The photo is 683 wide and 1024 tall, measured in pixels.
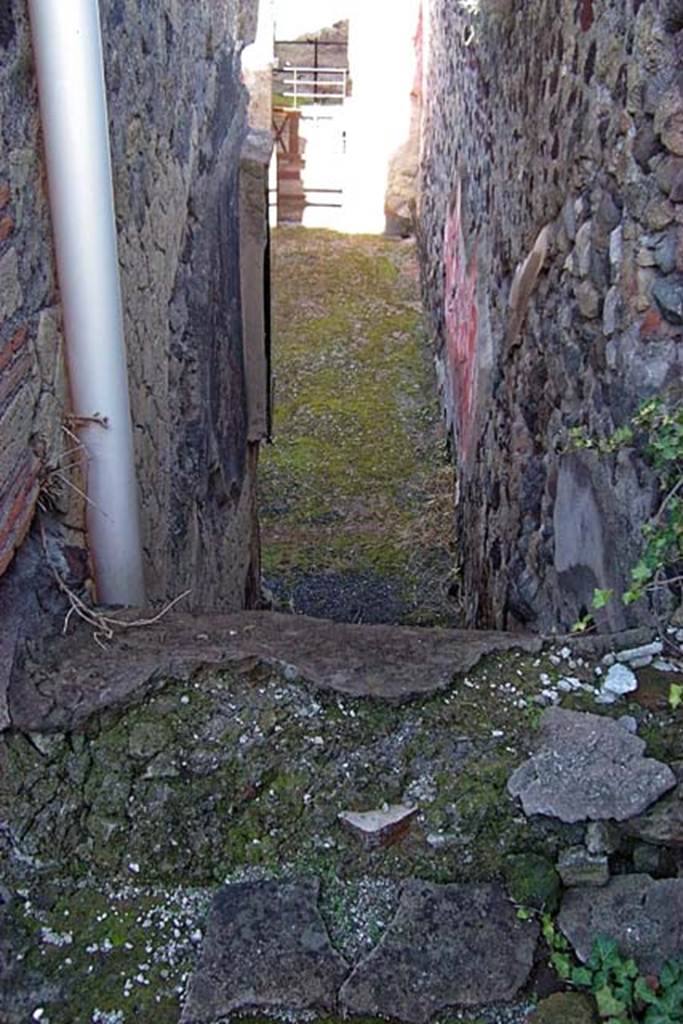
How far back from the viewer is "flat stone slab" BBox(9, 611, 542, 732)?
6.06 feet

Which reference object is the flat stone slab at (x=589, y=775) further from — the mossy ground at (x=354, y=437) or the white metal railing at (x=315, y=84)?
the white metal railing at (x=315, y=84)

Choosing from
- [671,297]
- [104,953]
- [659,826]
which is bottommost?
[104,953]

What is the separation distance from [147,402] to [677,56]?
1.56m

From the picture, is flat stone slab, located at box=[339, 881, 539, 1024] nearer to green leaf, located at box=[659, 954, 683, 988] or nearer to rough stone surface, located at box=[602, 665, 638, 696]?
green leaf, located at box=[659, 954, 683, 988]

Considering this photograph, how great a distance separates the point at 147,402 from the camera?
284 cm

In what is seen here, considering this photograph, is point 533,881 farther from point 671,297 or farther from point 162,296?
point 162,296

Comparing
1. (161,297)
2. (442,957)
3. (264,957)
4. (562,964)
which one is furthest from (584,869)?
(161,297)

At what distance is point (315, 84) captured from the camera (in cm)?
1466

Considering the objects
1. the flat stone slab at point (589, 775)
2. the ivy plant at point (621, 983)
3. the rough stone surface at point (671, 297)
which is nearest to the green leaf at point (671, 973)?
the ivy plant at point (621, 983)

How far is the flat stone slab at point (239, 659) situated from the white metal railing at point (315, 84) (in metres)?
13.1

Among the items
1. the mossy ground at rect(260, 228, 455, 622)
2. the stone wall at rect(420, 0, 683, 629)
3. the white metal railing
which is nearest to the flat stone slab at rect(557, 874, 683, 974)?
the stone wall at rect(420, 0, 683, 629)

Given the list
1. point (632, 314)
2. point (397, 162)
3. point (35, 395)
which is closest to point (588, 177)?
point (632, 314)

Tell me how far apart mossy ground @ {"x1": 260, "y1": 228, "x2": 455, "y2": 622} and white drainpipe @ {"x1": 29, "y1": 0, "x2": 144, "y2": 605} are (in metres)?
3.24

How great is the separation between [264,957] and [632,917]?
566 millimetres
